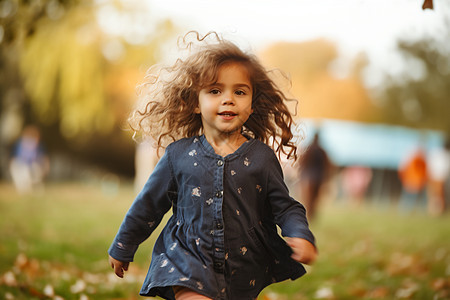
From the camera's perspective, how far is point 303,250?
247 centimetres

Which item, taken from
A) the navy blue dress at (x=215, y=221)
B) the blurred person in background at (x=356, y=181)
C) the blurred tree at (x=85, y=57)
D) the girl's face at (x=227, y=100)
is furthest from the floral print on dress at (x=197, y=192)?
the blurred person in background at (x=356, y=181)

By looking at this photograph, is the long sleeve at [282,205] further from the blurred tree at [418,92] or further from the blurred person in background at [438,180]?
the blurred person in background at [438,180]

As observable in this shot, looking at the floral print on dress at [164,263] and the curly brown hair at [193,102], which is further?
the curly brown hair at [193,102]

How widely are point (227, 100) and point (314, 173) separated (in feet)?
30.6

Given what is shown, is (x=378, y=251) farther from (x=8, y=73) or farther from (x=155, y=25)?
(x=8, y=73)

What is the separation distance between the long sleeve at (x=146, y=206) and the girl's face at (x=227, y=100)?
0.99ft

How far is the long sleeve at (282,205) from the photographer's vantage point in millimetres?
2600

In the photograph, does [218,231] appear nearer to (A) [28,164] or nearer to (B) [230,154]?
(B) [230,154]

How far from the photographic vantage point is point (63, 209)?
11508 millimetres

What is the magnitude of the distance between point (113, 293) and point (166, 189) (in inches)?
80.6

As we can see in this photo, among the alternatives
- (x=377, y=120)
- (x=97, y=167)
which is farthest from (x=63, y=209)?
(x=377, y=120)

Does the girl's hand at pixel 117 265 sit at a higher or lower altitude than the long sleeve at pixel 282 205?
lower

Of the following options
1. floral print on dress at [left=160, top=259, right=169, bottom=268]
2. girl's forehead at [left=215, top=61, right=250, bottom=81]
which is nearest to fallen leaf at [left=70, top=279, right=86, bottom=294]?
floral print on dress at [left=160, top=259, right=169, bottom=268]

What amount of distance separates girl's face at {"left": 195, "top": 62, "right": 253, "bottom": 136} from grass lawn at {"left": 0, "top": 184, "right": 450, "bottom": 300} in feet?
6.76
